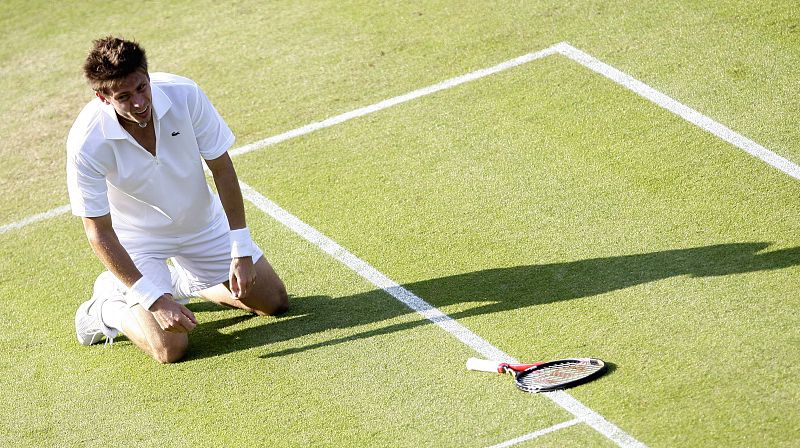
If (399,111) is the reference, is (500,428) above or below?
below

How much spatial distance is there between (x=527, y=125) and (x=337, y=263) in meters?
2.17

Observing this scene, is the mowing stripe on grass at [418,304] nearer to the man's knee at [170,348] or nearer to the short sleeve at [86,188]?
the man's knee at [170,348]

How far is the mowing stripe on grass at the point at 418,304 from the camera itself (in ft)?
19.9

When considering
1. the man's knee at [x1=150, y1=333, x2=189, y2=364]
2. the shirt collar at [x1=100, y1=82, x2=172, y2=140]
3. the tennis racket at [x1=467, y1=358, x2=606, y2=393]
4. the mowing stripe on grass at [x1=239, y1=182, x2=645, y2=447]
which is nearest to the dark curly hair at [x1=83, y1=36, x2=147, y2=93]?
the shirt collar at [x1=100, y1=82, x2=172, y2=140]

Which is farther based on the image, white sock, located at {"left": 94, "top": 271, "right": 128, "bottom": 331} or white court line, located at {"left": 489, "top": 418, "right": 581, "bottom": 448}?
white sock, located at {"left": 94, "top": 271, "right": 128, "bottom": 331}

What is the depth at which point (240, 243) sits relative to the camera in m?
7.23

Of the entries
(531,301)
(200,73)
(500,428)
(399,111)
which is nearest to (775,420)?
(500,428)

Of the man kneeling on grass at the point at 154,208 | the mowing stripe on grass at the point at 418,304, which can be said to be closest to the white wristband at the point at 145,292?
the man kneeling on grass at the point at 154,208

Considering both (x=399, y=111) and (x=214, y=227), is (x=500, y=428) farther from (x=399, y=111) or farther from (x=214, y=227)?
(x=399, y=111)

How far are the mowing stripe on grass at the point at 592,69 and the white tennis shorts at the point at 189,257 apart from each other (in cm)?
187

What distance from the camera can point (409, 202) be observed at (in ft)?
28.1

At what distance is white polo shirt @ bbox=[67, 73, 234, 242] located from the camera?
6.94 meters

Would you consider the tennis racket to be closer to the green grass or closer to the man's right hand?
the green grass

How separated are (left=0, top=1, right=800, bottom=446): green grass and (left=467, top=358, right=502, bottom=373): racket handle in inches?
2.3
